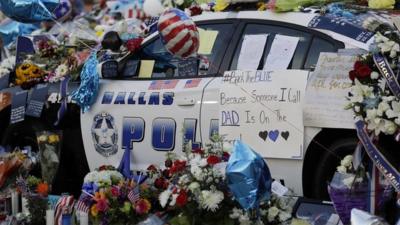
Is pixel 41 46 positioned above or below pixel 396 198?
above

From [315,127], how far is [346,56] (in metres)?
0.58

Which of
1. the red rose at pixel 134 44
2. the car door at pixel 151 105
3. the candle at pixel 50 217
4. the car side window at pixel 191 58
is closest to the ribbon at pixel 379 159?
the car door at pixel 151 105

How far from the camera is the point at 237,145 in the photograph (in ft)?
17.6

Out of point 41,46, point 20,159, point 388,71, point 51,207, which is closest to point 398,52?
point 388,71

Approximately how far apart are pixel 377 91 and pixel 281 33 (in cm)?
168

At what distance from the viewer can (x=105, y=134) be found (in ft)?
24.3

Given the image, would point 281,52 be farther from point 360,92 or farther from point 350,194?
point 350,194

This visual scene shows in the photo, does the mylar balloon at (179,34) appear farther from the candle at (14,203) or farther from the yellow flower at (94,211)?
the candle at (14,203)

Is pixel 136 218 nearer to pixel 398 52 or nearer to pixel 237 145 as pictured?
pixel 237 145

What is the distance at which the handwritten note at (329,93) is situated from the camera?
6047 millimetres

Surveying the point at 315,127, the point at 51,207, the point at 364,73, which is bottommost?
the point at 51,207

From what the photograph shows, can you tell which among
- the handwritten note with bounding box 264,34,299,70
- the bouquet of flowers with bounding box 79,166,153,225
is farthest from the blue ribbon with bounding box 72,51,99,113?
the handwritten note with bounding box 264,34,299,70

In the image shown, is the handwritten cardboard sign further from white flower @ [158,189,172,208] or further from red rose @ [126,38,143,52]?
red rose @ [126,38,143,52]

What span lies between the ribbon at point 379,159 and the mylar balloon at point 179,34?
197 centimetres
